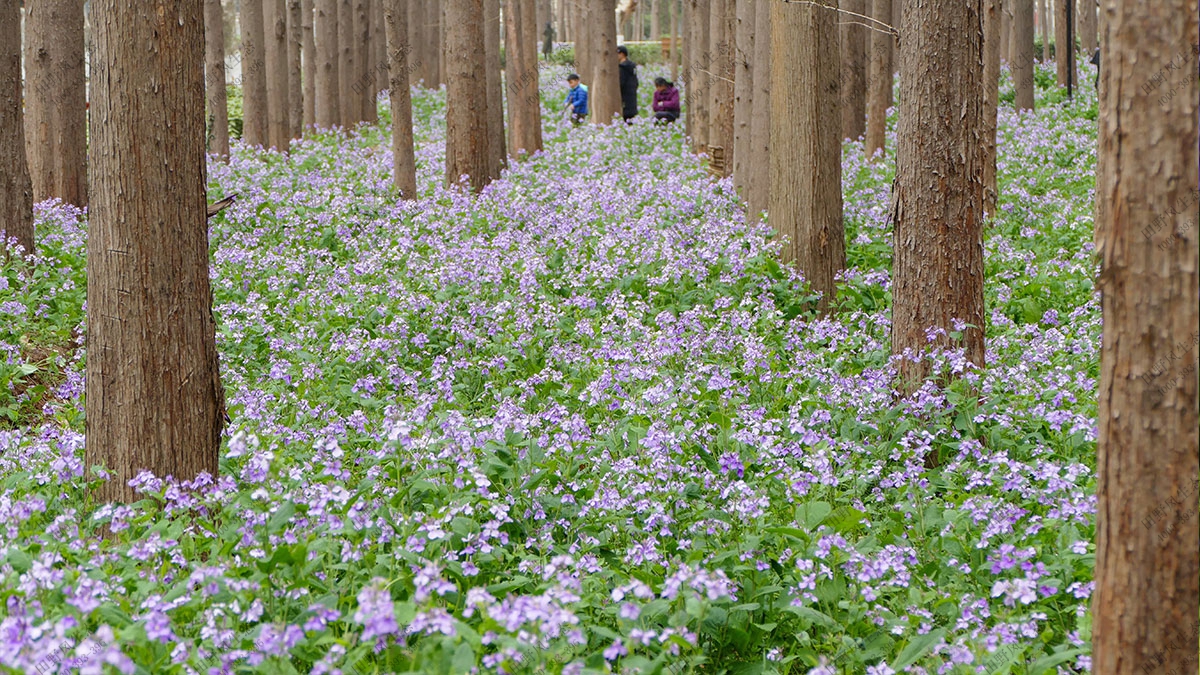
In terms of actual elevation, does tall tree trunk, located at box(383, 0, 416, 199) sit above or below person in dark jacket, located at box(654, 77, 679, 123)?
below

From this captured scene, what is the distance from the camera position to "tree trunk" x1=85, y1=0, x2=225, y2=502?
14.6 ft

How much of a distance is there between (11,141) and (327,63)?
11.1 meters

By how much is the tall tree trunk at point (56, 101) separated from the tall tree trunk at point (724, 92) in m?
7.75

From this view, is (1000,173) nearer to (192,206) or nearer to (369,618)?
(192,206)

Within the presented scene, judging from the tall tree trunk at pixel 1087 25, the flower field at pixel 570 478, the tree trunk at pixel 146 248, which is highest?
the tall tree trunk at pixel 1087 25

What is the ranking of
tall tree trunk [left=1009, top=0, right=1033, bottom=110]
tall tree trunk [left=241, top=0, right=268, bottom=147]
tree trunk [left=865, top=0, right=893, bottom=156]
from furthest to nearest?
1. tall tree trunk [left=1009, top=0, right=1033, bottom=110]
2. tall tree trunk [left=241, top=0, right=268, bottom=147]
3. tree trunk [left=865, top=0, right=893, bottom=156]

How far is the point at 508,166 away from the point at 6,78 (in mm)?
7641

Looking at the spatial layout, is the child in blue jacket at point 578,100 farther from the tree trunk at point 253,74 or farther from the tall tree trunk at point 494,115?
the tree trunk at point 253,74

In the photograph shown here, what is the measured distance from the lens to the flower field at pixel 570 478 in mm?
3104

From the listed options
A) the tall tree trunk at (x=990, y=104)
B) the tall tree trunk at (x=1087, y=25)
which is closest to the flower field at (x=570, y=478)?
the tall tree trunk at (x=990, y=104)

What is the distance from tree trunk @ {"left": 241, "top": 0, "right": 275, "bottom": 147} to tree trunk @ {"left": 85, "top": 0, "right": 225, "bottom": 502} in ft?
45.0

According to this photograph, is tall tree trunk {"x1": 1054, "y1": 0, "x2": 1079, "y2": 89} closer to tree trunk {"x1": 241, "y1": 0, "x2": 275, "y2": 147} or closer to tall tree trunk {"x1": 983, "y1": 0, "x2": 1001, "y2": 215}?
tall tree trunk {"x1": 983, "y1": 0, "x2": 1001, "y2": 215}

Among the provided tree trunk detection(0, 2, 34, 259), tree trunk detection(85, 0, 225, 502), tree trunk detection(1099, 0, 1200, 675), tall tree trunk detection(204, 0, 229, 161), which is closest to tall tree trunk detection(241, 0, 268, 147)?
tall tree trunk detection(204, 0, 229, 161)

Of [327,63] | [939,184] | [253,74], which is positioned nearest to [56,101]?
[253,74]
